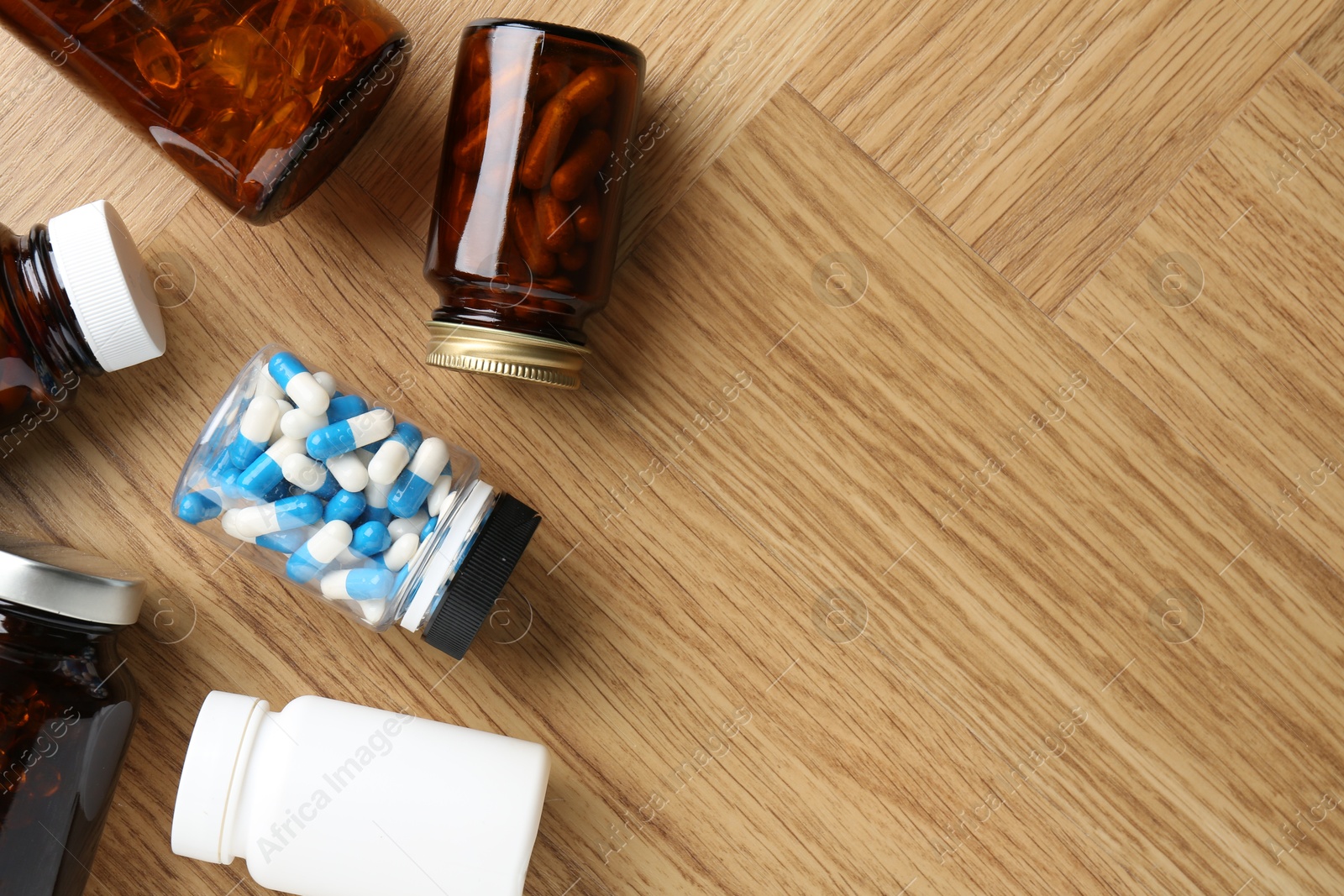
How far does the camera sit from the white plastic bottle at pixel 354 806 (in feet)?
2.08

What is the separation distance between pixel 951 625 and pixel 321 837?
0.53 meters

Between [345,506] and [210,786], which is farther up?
[345,506]

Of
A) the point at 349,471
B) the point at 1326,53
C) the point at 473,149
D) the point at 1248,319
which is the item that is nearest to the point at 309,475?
the point at 349,471

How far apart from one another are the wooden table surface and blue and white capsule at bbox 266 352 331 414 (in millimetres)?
78

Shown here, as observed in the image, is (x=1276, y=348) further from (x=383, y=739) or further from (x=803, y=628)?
(x=383, y=739)

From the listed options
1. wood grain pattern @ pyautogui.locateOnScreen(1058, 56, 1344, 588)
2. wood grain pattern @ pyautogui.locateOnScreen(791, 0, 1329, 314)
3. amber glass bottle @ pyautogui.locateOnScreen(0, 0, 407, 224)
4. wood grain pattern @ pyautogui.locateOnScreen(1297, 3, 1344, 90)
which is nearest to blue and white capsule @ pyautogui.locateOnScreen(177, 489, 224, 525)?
amber glass bottle @ pyautogui.locateOnScreen(0, 0, 407, 224)

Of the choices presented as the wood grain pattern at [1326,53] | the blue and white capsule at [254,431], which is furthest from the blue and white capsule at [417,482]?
the wood grain pattern at [1326,53]

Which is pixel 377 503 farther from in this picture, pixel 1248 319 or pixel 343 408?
pixel 1248 319

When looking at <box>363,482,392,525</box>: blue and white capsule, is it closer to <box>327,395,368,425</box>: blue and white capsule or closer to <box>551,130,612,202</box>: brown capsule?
<box>327,395,368,425</box>: blue and white capsule

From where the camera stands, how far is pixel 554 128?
0.62m

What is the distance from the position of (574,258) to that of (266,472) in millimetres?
276

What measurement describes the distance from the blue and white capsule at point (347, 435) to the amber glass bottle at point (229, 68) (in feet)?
0.61

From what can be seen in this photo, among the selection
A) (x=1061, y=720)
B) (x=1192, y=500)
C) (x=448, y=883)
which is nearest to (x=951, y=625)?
(x=1061, y=720)

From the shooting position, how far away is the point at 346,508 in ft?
2.08
